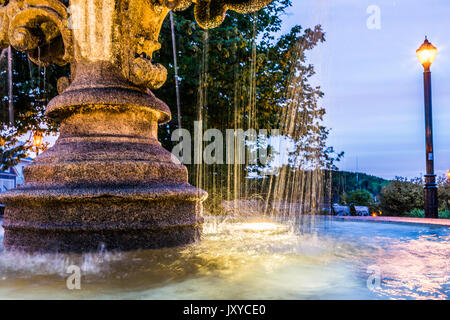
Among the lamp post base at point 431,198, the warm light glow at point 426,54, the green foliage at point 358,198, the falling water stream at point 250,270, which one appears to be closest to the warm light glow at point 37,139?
the falling water stream at point 250,270

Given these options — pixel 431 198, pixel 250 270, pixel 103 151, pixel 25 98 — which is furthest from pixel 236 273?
pixel 25 98

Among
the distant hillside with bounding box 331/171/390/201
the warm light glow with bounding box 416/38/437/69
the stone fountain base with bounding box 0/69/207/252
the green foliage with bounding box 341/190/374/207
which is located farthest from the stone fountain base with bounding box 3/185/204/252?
the distant hillside with bounding box 331/171/390/201

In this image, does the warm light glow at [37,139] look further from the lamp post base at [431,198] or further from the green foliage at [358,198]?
the green foliage at [358,198]

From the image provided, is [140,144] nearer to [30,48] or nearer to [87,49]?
[87,49]

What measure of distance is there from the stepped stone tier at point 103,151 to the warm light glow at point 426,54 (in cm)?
729

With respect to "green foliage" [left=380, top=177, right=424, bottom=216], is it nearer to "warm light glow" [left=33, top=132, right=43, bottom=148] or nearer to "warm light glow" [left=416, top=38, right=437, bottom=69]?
"warm light glow" [left=416, top=38, right=437, bottom=69]

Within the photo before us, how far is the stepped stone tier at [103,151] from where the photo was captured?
297 centimetres

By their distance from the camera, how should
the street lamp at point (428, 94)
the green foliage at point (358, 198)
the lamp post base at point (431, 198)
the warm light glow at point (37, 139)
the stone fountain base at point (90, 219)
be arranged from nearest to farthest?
the stone fountain base at point (90, 219) → the lamp post base at point (431, 198) → the street lamp at point (428, 94) → the warm light glow at point (37, 139) → the green foliage at point (358, 198)

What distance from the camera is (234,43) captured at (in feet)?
31.5

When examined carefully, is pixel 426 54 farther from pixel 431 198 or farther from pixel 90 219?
pixel 90 219

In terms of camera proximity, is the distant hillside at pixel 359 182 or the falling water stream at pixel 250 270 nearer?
the falling water stream at pixel 250 270

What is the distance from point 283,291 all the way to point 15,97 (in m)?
11.3

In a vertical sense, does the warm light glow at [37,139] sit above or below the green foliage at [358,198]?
above
